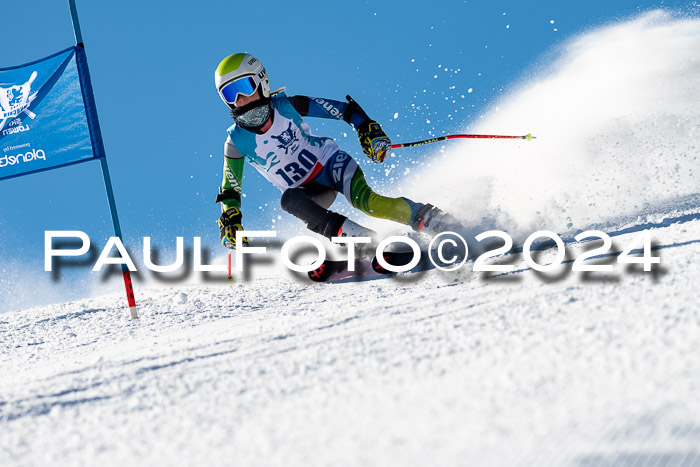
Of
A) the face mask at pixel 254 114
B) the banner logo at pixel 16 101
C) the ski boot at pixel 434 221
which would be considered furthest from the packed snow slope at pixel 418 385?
the banner logo at pixel 16 101

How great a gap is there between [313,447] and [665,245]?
2.61 metres

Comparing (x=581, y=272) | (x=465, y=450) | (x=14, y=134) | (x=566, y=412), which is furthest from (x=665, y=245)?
(x=14, y=134)

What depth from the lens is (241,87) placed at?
4309mm

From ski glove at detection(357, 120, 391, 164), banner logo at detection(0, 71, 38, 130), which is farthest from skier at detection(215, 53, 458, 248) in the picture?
banner logo at detection(0, 71, 38, 130)

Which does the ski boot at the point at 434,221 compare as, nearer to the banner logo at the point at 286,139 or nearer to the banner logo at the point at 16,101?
the banner logo at the point at 286,139

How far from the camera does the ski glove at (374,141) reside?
450 cm

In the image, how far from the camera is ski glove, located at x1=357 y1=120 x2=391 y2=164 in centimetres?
450

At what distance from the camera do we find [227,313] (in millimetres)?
4188

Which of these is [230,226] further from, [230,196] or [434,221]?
[434,221]

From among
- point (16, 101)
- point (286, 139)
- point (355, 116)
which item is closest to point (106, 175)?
point (16, 101)

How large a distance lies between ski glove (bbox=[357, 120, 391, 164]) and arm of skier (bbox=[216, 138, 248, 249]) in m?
1.02

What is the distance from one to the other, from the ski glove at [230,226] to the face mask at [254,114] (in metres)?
0.74

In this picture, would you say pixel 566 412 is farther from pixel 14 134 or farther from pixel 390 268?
pixel 14 134

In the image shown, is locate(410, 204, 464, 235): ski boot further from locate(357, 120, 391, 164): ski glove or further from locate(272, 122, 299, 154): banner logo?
locate(272, 122, 299, 154): banner logo
